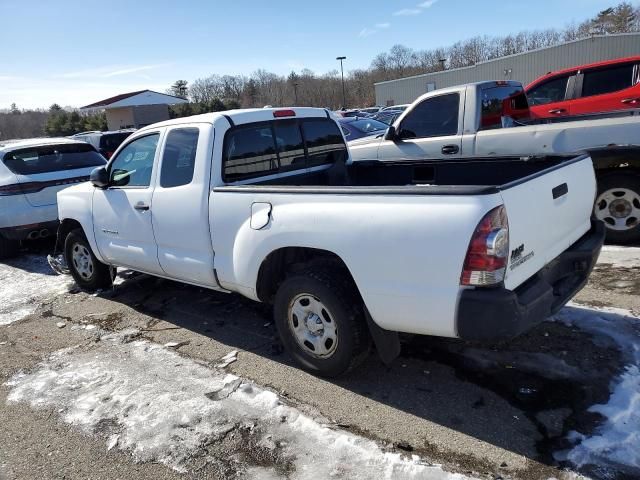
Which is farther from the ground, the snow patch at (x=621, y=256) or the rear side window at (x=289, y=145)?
the rear side window at (x=289, y=145)

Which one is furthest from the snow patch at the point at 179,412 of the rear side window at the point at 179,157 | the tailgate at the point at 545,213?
the rear side window at the point at 179,157

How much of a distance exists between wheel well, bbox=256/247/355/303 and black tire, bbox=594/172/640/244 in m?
3.87

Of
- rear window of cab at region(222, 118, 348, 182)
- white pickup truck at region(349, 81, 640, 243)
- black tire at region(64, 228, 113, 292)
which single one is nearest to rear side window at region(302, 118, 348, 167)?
rear window of cab at region(222, 118, 348, 182)

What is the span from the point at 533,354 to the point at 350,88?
302 ft

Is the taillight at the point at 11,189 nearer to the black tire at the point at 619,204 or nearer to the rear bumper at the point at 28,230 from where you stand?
the rear bumper at the point at 28,230

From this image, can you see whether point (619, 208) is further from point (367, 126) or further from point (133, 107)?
point (133, 107)

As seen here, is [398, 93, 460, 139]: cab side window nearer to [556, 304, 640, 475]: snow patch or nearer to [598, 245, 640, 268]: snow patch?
[598, 245, 640, 268]: snow patch

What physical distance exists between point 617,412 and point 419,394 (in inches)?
45.4

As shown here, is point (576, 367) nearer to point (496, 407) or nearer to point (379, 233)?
point (496, 407)

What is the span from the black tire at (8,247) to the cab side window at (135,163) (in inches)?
156

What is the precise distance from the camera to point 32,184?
25.2ft

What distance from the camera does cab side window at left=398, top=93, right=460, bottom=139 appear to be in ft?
22.4

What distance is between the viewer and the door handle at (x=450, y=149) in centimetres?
665

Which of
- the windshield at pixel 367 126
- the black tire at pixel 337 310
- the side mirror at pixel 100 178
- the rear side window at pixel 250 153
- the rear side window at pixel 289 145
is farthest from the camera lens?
the windshield at pixel 367 126
